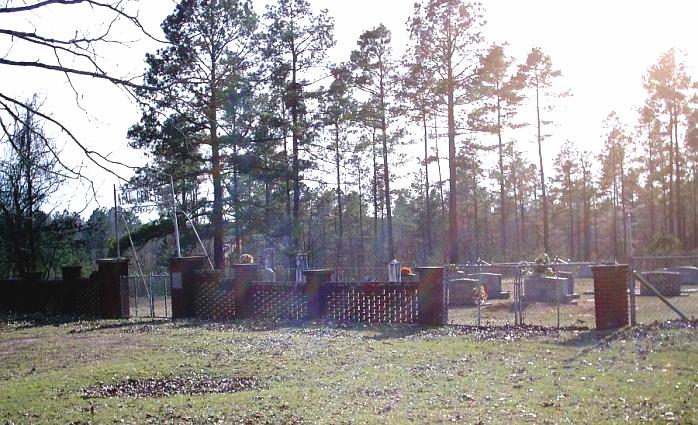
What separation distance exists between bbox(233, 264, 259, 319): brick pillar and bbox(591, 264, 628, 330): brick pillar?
9.38 m

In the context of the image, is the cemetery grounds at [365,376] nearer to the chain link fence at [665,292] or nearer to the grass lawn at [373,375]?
the grass lawn at [373,375]

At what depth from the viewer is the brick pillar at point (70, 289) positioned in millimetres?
24656

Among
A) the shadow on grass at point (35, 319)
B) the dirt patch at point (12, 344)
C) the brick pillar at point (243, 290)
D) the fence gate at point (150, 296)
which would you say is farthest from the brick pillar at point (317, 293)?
the shadow on grass at point (35, 319)

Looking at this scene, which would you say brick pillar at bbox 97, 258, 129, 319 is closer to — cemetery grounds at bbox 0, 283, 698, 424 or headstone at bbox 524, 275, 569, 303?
cemetery grounds at bbox 0, 283, 698, 424

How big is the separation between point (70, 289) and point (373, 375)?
1762cm

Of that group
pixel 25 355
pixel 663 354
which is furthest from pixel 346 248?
pixel 663 354

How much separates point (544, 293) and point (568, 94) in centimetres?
2606

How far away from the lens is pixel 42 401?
8.84 m

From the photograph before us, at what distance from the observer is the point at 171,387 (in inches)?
376

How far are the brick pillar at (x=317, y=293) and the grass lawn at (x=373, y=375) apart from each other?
234 cm

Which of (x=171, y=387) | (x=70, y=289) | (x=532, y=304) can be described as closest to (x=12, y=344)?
(x=171, y=387)

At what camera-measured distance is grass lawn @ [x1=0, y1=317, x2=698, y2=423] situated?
7492 millimetres

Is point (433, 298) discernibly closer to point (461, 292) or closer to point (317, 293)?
point (317, 293)

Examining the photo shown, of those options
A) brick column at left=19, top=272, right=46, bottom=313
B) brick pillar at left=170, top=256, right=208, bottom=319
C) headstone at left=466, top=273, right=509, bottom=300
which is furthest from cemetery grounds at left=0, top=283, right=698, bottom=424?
brick column at left=19, top=272, right=46, bottom=313
